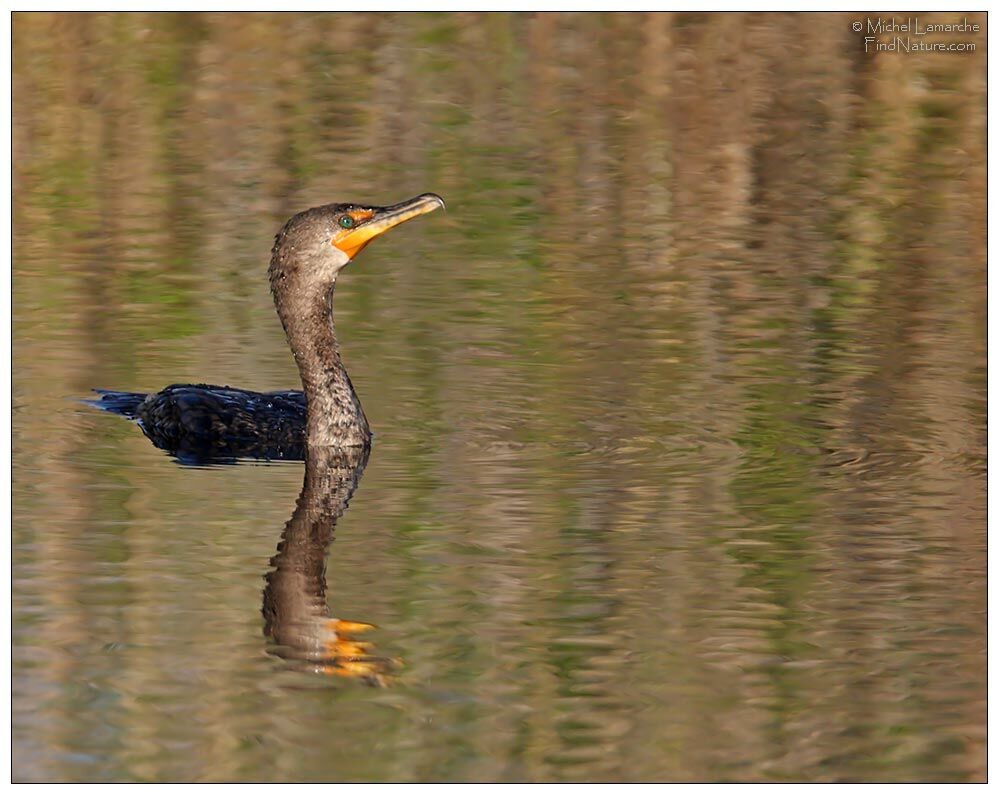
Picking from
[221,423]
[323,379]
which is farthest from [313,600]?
[323,379]

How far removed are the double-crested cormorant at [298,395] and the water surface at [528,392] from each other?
292mm

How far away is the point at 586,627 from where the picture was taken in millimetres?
8102

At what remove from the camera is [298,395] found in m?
11.6

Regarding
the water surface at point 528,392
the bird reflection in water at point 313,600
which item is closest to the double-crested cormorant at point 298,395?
the water surface at point 528,392

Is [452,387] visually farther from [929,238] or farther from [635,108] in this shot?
[635,108]

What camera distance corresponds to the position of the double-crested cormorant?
429 inches

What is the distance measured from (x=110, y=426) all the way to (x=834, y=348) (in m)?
4.08

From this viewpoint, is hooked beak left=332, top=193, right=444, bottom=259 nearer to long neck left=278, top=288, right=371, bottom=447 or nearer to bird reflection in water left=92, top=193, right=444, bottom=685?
bird reflection in water left=92, top=193, right=444, bottom=685

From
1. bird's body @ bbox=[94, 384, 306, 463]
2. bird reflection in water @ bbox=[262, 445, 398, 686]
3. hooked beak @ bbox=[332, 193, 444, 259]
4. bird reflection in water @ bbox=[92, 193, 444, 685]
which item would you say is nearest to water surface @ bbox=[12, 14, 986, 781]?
bird reflection in water @ bbox=[262, 445, 398, 686]

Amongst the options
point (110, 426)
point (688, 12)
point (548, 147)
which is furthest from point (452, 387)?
point (688, 12)

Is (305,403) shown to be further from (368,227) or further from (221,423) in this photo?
(368,227)

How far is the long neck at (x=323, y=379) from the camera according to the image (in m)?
10.9

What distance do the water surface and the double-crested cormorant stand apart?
0.96 ft

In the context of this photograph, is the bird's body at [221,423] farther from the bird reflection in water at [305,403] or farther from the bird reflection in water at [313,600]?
the bird reflection in water at [313,600]
